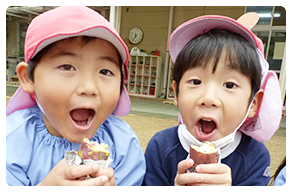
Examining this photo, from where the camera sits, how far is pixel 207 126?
2.81ft

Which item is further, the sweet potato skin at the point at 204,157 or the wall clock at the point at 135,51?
the wall clock at the point at 135,51

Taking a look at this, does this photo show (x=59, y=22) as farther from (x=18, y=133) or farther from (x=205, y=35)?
(x=205, y=35)

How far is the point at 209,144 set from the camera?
76 centimetres

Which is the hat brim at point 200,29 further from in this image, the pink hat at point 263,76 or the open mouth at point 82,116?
the open mouth at point 82,116

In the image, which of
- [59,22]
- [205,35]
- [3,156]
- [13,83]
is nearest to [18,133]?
[3,156]

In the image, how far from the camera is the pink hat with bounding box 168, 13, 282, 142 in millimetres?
893

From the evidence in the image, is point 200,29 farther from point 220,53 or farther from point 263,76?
point 263,76

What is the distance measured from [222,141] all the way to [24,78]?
873mm

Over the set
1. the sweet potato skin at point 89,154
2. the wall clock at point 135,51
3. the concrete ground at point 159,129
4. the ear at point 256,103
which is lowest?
the concrete ground at point 159,129

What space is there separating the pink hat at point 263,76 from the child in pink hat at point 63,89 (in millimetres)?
328

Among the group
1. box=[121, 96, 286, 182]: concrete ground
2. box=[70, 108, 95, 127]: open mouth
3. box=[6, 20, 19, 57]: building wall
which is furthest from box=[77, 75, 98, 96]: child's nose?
box=[6, 20, 19, 57]: building wall

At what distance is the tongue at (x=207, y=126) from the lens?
2.78 ft

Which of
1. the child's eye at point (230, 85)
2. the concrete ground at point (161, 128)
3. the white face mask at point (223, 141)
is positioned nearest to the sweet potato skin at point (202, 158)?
the white face mask at point (223, 141)

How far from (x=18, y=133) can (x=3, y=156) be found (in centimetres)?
10
